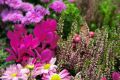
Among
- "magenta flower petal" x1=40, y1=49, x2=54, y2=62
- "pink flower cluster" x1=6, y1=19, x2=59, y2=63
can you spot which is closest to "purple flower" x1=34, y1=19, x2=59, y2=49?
"pink flower cluster" x1=6, y1=19, x2=59, y2=63

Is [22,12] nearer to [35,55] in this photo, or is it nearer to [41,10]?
[41,10]

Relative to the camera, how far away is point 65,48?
129 inches

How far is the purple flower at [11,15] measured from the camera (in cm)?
402

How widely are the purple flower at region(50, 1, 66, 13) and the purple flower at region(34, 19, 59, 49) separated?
39.2 inches

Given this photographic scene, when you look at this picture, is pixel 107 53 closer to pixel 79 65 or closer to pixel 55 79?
pixel 79 65

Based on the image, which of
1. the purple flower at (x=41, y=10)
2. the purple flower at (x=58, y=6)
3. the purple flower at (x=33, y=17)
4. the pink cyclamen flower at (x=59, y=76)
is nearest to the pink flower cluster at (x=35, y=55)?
the pink cyclamen flower at (x=59, y=76)

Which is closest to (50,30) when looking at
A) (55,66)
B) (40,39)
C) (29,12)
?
(40,39)

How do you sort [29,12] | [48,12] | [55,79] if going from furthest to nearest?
[48,12] < [29,12] < [55,79]

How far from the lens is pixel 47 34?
128 inches

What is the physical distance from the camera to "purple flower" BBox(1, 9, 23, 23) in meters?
4.02

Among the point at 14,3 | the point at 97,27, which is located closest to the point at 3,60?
the point at 14,3

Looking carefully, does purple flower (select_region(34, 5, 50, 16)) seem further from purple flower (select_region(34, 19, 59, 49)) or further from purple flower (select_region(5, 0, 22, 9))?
purple flower (select_region(34, 19, 59, 49))

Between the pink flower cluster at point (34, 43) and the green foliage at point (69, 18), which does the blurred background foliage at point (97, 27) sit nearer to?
the green foliage at point (69, 18)

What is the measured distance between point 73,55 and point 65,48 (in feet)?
0.28
